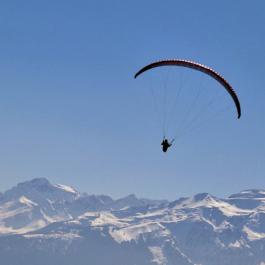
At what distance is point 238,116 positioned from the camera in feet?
236

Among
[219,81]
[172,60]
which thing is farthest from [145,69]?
[219,81]

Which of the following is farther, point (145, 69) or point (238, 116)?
point (145, 69)

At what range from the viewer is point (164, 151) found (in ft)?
254

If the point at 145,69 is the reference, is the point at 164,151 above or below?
below

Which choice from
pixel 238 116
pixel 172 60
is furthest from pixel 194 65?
pixel 238 116

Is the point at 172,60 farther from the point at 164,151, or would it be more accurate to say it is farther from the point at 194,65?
the point at 164,151

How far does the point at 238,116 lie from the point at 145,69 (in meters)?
13.4

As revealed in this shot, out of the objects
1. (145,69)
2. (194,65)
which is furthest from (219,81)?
(145,69)

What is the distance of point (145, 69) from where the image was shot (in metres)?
77.5

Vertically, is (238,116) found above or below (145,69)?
below

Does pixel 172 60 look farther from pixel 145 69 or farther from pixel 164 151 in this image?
pixel 164 151

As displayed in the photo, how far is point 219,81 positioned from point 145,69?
9.97 metres

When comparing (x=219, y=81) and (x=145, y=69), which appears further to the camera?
(x=145, y=69)

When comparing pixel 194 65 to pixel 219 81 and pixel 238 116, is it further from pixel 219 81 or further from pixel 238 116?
pixel 238 116
